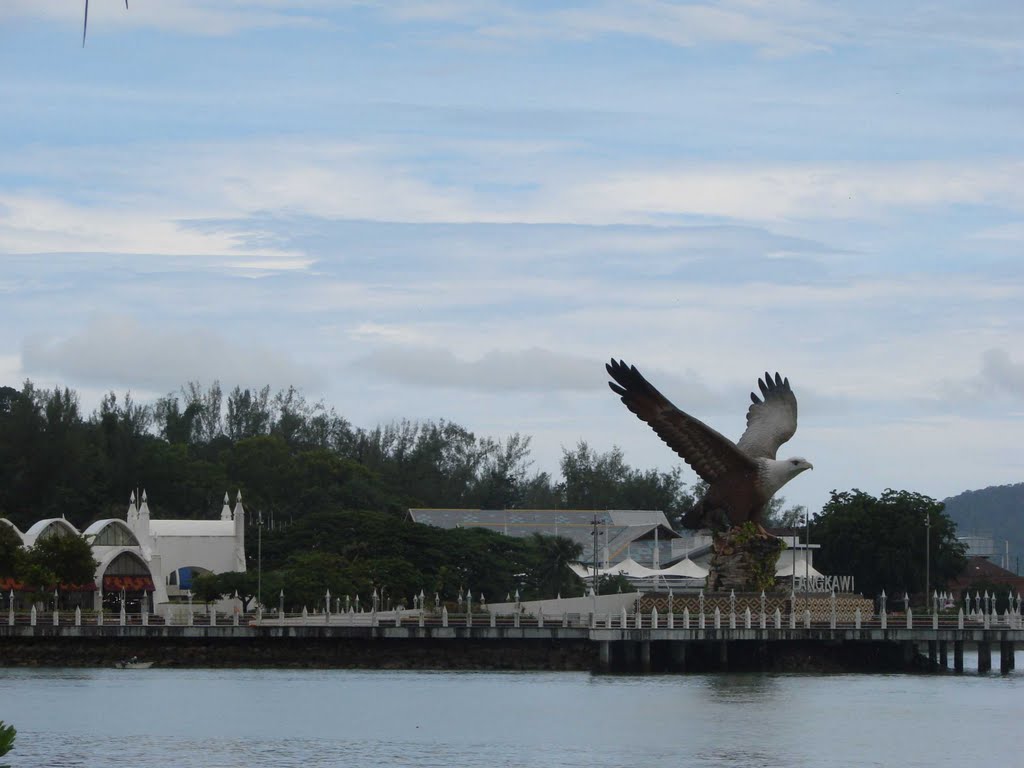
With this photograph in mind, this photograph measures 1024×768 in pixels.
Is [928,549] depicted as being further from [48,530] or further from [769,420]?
[48,530]

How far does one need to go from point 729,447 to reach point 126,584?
3782 cm

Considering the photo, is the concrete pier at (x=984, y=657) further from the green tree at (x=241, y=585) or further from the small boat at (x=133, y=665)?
the green tree at (x=241, y=585)

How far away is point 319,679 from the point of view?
221 ft

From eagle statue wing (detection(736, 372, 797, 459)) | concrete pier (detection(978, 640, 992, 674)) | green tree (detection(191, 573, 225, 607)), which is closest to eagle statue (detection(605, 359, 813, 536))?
eagle statue wing (detection(736, 372, 797, 459))

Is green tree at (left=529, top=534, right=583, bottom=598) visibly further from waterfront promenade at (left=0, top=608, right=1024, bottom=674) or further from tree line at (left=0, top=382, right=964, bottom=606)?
waterfront promenade at (left=0, top=608, right=1024, bottom=674)

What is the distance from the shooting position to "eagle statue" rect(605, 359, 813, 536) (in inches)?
2576

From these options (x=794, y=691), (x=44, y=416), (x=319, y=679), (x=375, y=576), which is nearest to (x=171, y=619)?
(x=319, y=679)

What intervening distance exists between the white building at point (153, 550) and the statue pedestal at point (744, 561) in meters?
30.7

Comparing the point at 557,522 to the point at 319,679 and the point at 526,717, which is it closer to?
the point at 319,679

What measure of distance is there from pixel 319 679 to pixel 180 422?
92.4 metres

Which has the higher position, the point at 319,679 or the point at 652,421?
the point at 652,421

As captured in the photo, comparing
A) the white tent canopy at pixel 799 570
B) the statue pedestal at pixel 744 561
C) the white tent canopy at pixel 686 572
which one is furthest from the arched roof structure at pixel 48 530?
the white tent canopy at pixel 799 570

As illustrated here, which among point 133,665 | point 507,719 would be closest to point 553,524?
point 133,665

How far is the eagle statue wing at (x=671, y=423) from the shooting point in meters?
65.1
